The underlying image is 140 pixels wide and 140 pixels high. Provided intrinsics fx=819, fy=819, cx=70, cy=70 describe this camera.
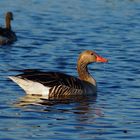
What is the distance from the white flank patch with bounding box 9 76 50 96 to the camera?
774 inches

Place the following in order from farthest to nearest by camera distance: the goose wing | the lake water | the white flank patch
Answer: the goose wing
the white flank patch
the lake water

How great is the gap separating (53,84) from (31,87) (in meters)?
0.70

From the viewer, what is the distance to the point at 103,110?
59.7 feet

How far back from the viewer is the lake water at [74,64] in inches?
635

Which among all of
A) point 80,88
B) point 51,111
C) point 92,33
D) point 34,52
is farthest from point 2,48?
point 51,111

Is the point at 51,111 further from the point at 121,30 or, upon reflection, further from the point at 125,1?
the point at 125,1

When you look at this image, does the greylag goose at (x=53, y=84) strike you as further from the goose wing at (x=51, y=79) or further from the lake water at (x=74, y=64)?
the lake water at (x=74, y=64)

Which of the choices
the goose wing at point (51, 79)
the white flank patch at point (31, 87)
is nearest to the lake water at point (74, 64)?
the white flank patch at point (31, 87)

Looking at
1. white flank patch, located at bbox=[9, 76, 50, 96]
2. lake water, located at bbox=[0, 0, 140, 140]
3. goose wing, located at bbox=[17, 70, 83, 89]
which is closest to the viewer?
lake water, located at bbox=[0, 0, 140, 140]

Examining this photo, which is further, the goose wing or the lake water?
the goose wing

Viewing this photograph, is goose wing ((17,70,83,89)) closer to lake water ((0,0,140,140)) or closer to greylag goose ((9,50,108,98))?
greylag goose ((9,50,108,98))

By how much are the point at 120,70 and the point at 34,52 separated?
15.2ft

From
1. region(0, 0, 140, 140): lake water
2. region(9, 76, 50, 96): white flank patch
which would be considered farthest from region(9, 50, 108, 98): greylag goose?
region(0, 0, 140, 140): lake water

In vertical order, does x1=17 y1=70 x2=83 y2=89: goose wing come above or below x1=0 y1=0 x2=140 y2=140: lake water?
above
